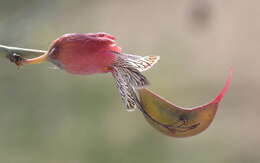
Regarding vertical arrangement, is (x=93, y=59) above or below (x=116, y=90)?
above

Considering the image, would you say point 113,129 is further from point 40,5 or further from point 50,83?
point 40,5

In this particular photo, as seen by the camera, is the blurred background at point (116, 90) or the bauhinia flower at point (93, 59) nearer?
the bauhinia flower at point (93, 59)

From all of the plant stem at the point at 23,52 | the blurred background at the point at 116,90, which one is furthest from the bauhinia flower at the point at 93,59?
the blurred background at the point at 116,90

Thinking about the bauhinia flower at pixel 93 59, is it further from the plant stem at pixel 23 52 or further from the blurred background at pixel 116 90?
the blurred background at pixel 116 90

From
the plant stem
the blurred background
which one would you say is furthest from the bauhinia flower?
the blurred background

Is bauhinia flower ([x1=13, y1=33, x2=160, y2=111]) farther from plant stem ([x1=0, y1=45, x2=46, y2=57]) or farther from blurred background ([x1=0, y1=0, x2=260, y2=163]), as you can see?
blurred background ([x1=0, y1=0, x2=260, y2=163])

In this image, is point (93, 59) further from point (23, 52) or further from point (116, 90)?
point (116, 90)

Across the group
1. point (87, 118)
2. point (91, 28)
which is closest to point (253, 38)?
point (91, 28)

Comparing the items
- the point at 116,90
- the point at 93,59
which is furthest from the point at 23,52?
the point at 116,90
